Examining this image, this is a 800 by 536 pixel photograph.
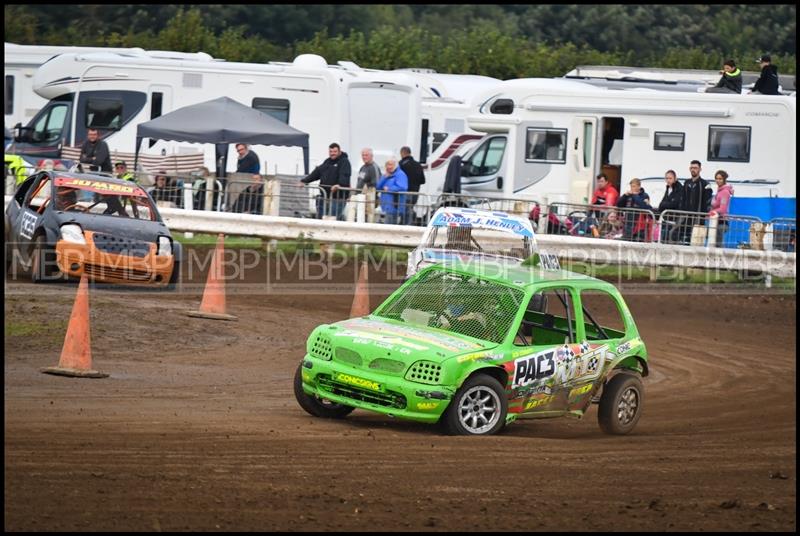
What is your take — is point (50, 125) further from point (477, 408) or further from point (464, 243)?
point (477, 408)

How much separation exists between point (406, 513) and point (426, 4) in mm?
71217

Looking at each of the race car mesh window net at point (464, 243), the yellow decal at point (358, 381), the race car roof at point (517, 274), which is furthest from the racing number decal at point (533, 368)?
the race car mesh window net at point (464, 243)

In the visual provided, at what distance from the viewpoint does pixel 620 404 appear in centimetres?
1220

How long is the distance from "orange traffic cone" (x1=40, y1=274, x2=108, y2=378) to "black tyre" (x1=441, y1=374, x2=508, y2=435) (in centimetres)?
368

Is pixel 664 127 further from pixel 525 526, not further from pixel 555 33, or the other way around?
pixel 555 33

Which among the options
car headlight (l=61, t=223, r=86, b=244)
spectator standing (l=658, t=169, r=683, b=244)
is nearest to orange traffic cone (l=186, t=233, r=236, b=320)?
car headlight (l=61, t=223, r=86, b=244)

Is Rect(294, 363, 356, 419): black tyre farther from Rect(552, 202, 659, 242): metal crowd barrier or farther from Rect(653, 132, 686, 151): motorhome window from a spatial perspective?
Rect(653, 132, 686, 151): motorhome window

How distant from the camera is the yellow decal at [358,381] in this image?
428 inches

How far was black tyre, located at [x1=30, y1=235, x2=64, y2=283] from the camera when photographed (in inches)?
736

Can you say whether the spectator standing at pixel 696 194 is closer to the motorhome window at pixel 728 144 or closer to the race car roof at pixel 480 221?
the motorhome window at pixel 728 144

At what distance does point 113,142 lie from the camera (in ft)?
91.2

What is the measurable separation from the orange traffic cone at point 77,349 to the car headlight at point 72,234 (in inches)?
232

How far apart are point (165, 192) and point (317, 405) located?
13.7m

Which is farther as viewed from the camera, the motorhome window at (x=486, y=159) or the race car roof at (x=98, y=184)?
the motorhome window at (x=486, y=159)
